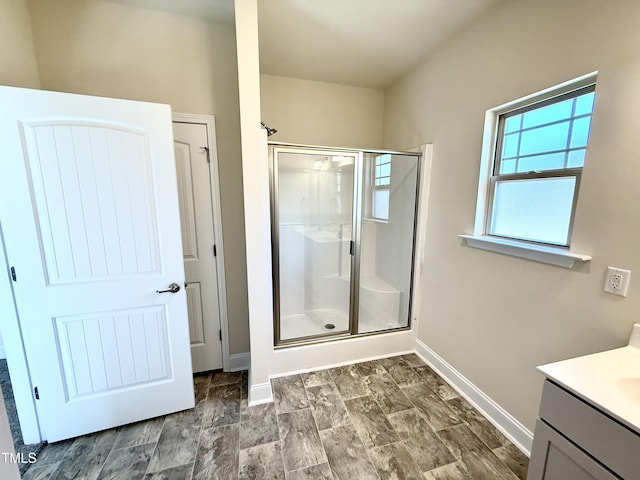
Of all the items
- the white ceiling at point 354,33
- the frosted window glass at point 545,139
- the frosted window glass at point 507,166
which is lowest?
the frosted window glass at point 507,166

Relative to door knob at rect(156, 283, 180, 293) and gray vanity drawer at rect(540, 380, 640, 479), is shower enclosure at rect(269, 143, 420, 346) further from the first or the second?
gray vanity drawer at rect(540, 380, 640, 479)

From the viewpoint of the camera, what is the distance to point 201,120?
1.96 metres

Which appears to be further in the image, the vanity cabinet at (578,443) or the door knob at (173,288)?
the door knob at (173,288)

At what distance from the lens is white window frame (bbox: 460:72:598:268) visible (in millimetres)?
1346

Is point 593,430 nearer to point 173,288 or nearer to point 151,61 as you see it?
point 173,288

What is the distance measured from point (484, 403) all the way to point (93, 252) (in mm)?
2734

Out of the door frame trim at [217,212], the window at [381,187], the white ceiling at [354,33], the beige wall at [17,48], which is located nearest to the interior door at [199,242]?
the door frame trim at [217,212]

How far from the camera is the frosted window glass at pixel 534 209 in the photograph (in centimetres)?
145

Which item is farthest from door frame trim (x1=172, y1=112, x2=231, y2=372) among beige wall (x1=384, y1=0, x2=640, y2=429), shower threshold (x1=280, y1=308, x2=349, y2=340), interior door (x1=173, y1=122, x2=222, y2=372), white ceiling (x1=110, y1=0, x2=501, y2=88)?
beige wall (x1=384, y1=0, x2=640, y2=429)

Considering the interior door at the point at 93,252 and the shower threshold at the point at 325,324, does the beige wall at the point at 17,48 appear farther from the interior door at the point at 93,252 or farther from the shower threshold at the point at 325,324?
the shower threshold at the point at 325,324

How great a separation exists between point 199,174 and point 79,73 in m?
0.97

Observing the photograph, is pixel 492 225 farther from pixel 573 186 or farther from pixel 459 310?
pixel 459 310

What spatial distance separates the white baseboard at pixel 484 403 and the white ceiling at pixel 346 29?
2.64m

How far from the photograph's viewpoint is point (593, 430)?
2.81 ft
